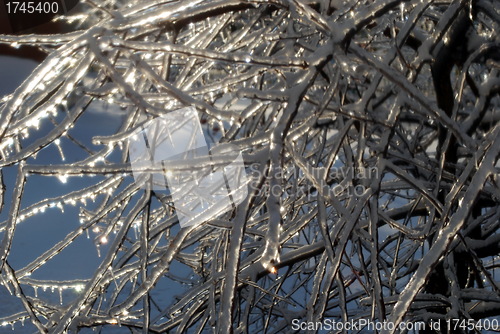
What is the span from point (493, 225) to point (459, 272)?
0.33m

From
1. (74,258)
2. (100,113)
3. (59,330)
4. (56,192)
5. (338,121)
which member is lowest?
(59,330)

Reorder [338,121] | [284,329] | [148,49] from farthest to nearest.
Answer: [284,329], [338,121], [148,49]

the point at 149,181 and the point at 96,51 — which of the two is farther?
the point at 149,181

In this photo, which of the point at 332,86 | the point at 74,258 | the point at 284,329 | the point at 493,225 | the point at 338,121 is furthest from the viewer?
the point at 74,258

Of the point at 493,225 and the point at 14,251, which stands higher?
the point at 14,251

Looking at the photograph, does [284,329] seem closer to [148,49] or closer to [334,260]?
[334,260]

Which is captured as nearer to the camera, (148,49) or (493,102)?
(148,49)

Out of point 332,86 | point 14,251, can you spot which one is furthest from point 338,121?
point 14,251

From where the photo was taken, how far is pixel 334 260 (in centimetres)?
182

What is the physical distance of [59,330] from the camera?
2074mm

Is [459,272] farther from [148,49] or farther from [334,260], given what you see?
[148,49]

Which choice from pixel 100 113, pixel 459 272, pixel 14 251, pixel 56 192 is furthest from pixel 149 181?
pixel 100 113

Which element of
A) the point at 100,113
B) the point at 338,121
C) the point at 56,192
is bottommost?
the point at 338,121

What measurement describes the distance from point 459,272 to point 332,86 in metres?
2.12
